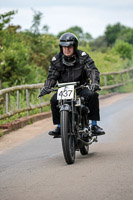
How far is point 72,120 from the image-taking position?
8.37 meters

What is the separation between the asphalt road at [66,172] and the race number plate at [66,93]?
1.04 meters

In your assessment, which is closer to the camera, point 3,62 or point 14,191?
point 14,191

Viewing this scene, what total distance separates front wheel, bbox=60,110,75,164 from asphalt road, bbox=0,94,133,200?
0.15 metres

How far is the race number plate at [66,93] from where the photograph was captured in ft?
27.6

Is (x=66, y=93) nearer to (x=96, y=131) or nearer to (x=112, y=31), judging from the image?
(x=96, y=131)

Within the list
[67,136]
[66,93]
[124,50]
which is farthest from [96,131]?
[124,50]

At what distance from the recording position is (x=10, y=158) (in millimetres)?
9953

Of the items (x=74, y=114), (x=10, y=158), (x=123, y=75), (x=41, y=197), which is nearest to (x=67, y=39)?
(x=74, y=114)

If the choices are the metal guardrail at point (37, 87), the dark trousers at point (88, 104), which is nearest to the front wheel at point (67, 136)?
the dark trousers at point (88, 104)

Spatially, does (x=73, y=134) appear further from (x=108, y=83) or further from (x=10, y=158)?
(x=108, y=83)

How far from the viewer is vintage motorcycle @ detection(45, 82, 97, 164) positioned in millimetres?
8094

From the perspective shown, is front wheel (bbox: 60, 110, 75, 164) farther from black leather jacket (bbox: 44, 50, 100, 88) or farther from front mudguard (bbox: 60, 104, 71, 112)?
black leather jacket (bbox: 44, 50, 100, 88)

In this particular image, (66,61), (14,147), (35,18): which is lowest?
(14,147)

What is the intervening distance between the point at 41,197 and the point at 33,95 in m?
12.2
